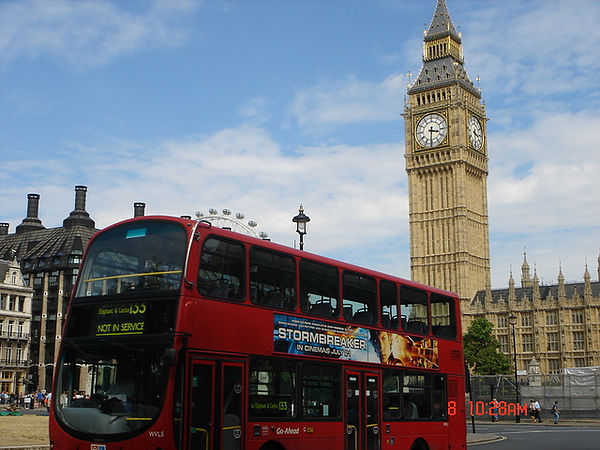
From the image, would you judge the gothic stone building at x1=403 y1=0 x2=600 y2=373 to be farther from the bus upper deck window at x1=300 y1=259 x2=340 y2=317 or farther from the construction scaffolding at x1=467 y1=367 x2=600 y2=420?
the bus upper deck window at x1=300 y1=259 x2=340 y2=317

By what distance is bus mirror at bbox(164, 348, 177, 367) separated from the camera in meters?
11.4

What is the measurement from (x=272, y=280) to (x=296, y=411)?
98.2 inches

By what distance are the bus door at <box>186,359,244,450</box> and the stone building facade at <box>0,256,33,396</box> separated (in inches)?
2522

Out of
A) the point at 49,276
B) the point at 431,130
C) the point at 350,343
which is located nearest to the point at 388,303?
the point at 350,343

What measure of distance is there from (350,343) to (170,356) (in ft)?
17.5

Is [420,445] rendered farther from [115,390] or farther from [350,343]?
[115,390]

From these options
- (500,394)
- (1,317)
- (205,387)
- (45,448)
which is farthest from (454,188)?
(205,387)

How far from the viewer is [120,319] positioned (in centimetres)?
1253

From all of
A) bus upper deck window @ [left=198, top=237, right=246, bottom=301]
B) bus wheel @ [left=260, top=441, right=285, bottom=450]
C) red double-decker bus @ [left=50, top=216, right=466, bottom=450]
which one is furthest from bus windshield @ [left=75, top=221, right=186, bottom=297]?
bus wheel @ [left=260, top=441, right=285, bottom=450]

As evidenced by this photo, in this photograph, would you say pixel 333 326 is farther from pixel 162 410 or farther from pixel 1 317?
pixel 1 317

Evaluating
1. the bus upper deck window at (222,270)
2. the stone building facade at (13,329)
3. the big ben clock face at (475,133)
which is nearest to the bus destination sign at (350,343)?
the bus upper deck window at (222,270)

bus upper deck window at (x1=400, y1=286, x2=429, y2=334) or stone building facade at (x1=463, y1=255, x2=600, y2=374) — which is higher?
stone building facade at (x1=463, y1=255, x2=600, y2=374)

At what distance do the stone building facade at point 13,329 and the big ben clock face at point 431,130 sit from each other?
55.4 meters

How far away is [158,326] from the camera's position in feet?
39.9
